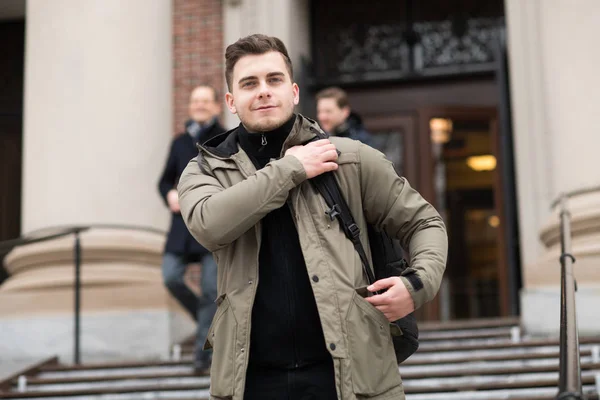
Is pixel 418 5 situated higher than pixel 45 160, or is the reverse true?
pixel 418 5

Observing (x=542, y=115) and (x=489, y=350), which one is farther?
(x=542, y=115)

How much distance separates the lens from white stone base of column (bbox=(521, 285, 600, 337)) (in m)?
7.55

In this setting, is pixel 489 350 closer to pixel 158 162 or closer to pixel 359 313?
pixel 158 162

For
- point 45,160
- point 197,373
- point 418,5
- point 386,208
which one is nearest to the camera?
point 386,208

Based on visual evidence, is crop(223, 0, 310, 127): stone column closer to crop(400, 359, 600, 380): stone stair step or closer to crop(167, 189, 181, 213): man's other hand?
crop(167, 189, 181, 213): man's other hand

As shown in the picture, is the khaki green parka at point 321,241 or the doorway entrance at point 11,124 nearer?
the khaki green parka at point 321,241

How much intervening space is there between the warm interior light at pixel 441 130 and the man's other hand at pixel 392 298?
347 inches

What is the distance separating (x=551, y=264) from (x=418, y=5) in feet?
14.5

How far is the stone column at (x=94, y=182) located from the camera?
852 cm

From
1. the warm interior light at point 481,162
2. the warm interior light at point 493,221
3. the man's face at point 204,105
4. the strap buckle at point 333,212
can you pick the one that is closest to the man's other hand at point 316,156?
the strap buckle at point 333,212

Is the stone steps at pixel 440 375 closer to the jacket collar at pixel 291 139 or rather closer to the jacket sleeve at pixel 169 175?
the jacket sleeve at pixel 169 175

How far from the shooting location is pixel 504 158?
359 inches

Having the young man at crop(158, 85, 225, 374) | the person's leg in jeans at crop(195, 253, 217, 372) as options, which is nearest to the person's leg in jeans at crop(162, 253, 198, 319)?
the young man at crop(158, 85, 225, 374)

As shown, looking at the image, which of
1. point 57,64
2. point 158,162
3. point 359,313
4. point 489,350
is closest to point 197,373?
point 489,350
